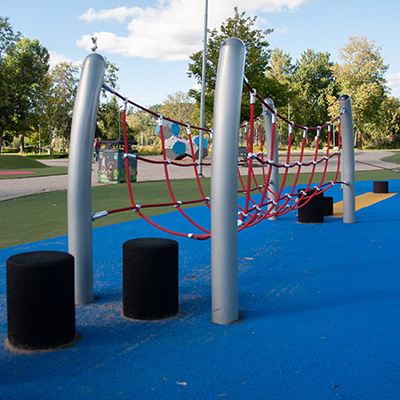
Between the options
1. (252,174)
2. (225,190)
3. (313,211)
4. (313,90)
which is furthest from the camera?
(313,90)

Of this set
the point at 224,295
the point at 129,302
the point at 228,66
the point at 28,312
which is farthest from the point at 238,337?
the point at 228,66

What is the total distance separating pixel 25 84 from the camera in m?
47.6

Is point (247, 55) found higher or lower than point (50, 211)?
higher

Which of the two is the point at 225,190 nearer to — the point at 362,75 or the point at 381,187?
the point at 381,187

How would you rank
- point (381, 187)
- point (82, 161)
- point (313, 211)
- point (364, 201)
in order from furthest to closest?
point (381, 187) < point (364, 201) < point (313, 211) < point (82, 161)

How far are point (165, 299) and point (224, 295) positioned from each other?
0.36 meters

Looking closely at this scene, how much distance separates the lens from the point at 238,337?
8.52 ft

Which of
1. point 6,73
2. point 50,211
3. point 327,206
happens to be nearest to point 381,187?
point 327,206

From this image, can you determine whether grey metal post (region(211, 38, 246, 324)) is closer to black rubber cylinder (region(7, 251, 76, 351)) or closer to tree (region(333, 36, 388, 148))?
black rubber cylinder (region(7, 251, 76, 351))

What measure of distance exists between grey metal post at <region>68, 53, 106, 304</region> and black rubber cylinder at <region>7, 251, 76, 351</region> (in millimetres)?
598

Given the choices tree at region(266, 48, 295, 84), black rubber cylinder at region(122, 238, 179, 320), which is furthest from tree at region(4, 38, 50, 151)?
black rubber cylinder at region(122, 238, 179, 320)

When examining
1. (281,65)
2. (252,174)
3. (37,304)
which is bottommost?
(37,304)

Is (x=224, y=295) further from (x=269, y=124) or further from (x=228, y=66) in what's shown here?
(x=269, y=124)

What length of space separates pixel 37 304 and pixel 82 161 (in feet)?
3.41
